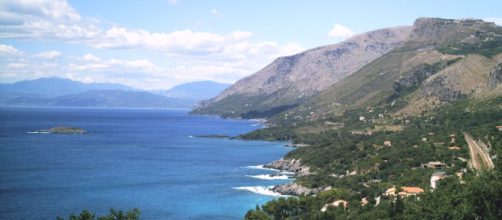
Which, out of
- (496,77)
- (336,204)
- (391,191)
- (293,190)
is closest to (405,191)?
(391,191)

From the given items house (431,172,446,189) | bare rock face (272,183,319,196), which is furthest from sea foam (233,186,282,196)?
house (431,172,446,189)

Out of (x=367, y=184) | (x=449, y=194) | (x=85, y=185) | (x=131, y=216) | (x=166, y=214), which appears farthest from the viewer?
(x=85, y=185)

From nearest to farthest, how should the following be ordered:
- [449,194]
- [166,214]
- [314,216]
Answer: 1. [449,194]
2. [314,216]
3. [166,214]

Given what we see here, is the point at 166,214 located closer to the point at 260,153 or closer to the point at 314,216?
the point at 314,216

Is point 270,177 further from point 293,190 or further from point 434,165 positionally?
point 434,165

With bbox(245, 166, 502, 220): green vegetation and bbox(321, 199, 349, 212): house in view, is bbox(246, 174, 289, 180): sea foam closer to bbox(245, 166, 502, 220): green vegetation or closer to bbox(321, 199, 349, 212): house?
bbox(245, 166, 502, 220): green vegetation

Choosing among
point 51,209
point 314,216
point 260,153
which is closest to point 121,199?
point 51,209

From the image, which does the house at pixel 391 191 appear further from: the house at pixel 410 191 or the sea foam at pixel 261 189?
the sea foam at pixel 261 189

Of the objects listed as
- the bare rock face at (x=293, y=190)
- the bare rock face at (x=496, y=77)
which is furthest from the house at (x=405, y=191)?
the bare rock face at (x=496, y=77)
